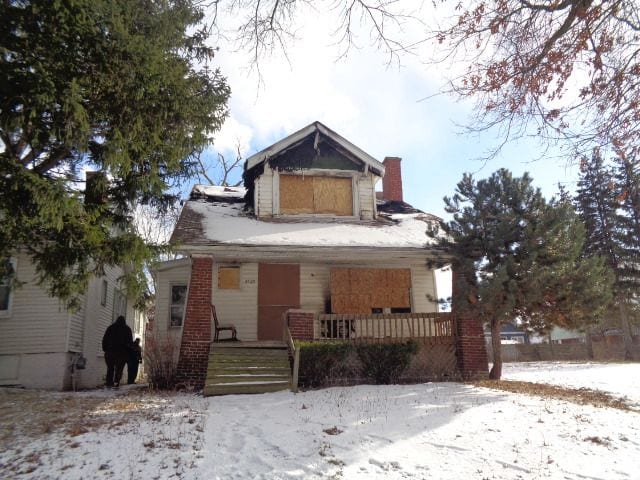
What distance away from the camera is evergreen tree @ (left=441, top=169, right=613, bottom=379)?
10154 mm

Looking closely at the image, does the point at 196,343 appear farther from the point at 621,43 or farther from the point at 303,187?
the point at 621,43

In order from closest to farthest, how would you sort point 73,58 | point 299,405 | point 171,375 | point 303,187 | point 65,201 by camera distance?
point 65,201 → point 73,58 → point 299,405 → point 171,375 → point 303,187

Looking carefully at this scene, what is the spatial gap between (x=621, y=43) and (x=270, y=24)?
15.8ft

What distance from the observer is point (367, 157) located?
14742 millimetres

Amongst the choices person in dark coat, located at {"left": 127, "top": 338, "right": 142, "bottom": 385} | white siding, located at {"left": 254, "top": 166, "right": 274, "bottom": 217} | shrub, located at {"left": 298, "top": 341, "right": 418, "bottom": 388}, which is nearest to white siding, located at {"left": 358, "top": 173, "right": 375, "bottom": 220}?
white siding, located at {"left": 254, "top": 166, "right": 274, "bottom": 217}

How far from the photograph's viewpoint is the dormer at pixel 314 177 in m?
14.2

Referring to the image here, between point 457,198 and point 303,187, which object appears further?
point 303,187

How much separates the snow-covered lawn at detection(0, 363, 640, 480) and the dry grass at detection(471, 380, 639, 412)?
24.3 inches

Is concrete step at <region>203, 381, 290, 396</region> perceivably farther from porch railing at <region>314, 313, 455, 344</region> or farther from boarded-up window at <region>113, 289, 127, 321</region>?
boarded-up window at <region>113, 289, 127, 321</region>

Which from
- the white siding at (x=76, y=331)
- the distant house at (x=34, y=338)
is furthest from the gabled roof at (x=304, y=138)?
the white siding at (x=76, y=331)

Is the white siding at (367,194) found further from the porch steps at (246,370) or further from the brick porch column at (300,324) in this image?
the porch steps at (246,370)

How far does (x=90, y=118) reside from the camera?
7020 millimetres

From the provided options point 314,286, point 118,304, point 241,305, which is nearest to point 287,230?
point 314,286

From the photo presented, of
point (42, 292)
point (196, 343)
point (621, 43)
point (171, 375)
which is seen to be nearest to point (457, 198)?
point (621, 43)
